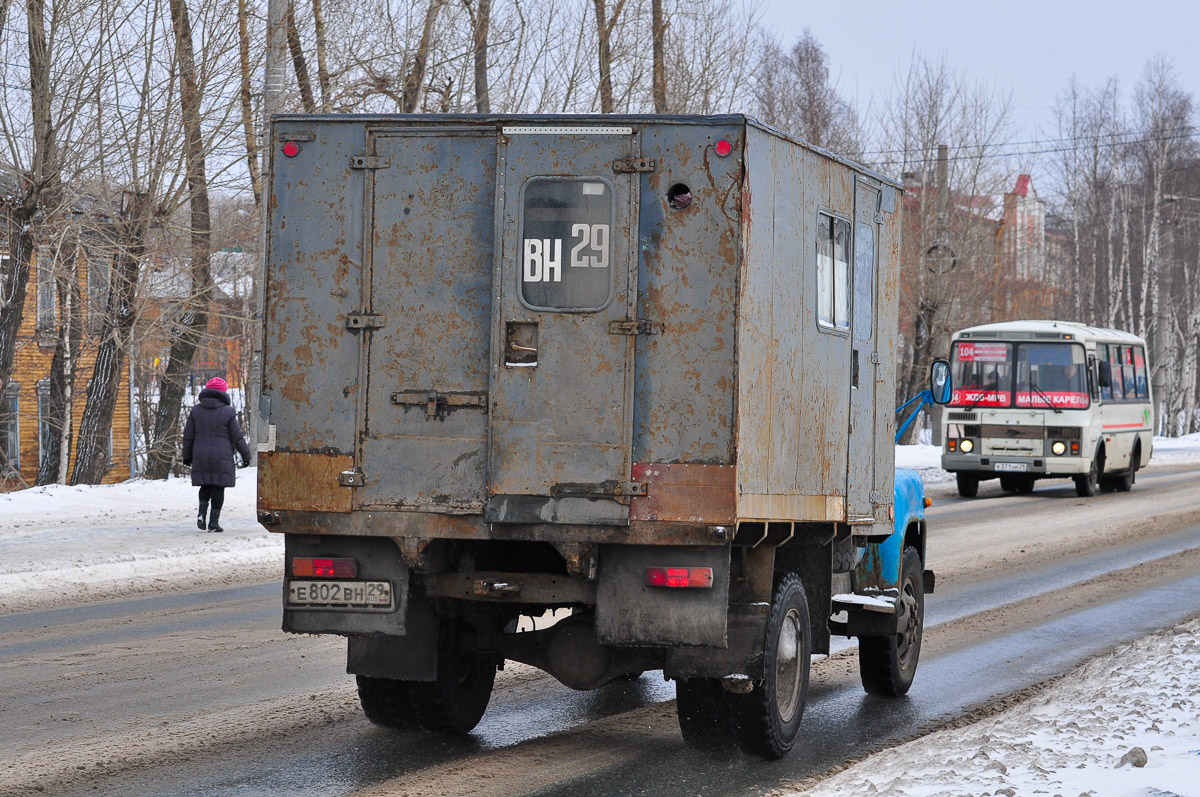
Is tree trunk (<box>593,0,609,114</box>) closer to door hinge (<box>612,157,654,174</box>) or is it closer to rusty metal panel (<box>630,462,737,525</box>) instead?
door hinge (<box>612,157,654,174</box>)

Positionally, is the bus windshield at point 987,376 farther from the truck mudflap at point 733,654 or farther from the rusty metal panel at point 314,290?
the rusty metal panel at point 314,290

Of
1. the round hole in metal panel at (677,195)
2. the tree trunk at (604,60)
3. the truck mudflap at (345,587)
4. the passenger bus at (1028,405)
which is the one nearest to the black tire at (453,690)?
the truck mudflap at (345,587)

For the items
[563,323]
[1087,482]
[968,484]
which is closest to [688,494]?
[563,323]

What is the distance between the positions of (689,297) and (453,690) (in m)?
2.19

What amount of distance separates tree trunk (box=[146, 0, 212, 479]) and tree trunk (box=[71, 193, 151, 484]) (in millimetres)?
992

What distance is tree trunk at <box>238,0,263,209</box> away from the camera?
22.0 m

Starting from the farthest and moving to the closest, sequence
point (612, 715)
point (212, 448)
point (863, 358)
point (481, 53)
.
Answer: point (481, 53)
point (212, 448)
point (612, 715)
point (863, 358)

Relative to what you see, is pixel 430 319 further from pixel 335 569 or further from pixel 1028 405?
pixel 1028 405

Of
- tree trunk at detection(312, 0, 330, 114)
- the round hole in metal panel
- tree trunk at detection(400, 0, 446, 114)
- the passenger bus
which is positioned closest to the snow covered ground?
the round hole in metal panel

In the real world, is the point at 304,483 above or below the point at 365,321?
below

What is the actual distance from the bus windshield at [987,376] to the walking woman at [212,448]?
1251cm

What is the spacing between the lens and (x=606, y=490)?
5.58 meters

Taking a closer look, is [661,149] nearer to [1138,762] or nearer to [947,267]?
[1138,762]

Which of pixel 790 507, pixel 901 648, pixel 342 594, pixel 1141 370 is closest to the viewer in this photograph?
pixel 342 594
